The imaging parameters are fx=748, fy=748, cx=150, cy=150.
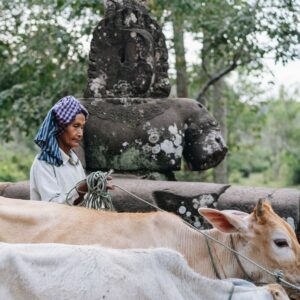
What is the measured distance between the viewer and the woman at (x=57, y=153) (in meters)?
4.45

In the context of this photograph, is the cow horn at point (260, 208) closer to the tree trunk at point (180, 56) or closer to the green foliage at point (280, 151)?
the tree trunk at point (180, 56)

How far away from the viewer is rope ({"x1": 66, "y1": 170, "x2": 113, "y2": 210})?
14.1 ft

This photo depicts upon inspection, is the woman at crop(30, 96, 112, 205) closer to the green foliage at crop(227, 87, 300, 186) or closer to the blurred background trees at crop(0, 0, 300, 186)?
the blurred background trees at crop(0, 0, 300, 186)

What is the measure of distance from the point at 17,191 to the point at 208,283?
2.92 meters

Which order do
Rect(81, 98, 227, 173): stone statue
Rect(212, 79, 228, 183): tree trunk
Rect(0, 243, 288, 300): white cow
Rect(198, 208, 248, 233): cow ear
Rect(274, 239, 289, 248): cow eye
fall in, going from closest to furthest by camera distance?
1. Rect(0, 243, 288, 300): white cow
2. Rect(274, 239, 289, 248): cow eye
3. Rect(198, 208, 248, 233): cow ear
4. Rect(81, 98, 227, 173): stone statue
5. Rect(212, 79, 228, 183): tree trunk

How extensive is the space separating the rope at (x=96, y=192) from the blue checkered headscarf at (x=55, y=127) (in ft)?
0.84

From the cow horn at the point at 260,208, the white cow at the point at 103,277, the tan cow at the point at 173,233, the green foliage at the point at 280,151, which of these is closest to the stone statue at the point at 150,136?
the tan cow at the point at 173,233

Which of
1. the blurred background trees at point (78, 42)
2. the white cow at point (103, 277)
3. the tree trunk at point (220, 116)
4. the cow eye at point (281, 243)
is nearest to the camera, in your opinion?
the white cow at point (103, 277)

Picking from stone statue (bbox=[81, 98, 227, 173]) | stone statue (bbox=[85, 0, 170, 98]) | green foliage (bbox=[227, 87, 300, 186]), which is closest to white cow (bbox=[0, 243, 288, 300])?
stone statue (bbox=[81, 98, 227, 173])

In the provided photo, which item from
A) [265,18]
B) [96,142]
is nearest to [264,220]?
[96,142]

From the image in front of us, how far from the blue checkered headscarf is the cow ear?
106cm

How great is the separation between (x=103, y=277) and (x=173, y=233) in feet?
4.66

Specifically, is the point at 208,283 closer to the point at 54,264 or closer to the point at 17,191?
the point at 54,264

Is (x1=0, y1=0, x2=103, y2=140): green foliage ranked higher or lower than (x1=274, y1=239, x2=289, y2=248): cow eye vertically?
higher
